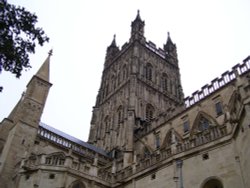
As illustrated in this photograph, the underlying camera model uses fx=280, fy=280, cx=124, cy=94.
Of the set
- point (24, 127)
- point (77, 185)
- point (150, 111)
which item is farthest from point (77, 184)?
point (150, 111)

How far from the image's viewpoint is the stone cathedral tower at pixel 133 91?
158 ft

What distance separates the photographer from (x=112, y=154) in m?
43.6

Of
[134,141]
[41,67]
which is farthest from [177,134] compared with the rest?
[41,67]

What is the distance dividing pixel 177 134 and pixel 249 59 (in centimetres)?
1200

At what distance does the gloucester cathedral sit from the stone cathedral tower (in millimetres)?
231

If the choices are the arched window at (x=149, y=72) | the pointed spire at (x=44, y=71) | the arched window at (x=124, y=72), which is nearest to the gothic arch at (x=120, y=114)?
the arched window at (x=124, y=72)

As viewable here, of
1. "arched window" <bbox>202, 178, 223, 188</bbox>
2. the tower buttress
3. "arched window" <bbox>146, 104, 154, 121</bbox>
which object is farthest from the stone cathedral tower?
"arched window" <bbox>202, 178, 223, 188</bbox>

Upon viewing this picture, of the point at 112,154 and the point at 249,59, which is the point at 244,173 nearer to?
the point at 249,59

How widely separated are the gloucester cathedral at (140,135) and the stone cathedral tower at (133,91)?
0.23m

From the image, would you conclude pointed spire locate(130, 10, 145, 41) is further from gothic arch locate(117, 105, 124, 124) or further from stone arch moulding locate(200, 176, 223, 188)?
stone arch moulding locate(200, 176, 223, 188)

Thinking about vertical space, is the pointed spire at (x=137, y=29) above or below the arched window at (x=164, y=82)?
above

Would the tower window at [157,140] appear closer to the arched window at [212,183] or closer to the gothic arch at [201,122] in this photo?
the gothic arch at [201,122]

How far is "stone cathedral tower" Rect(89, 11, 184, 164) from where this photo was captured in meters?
48.3

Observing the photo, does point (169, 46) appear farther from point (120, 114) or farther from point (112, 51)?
point (120, 114)
